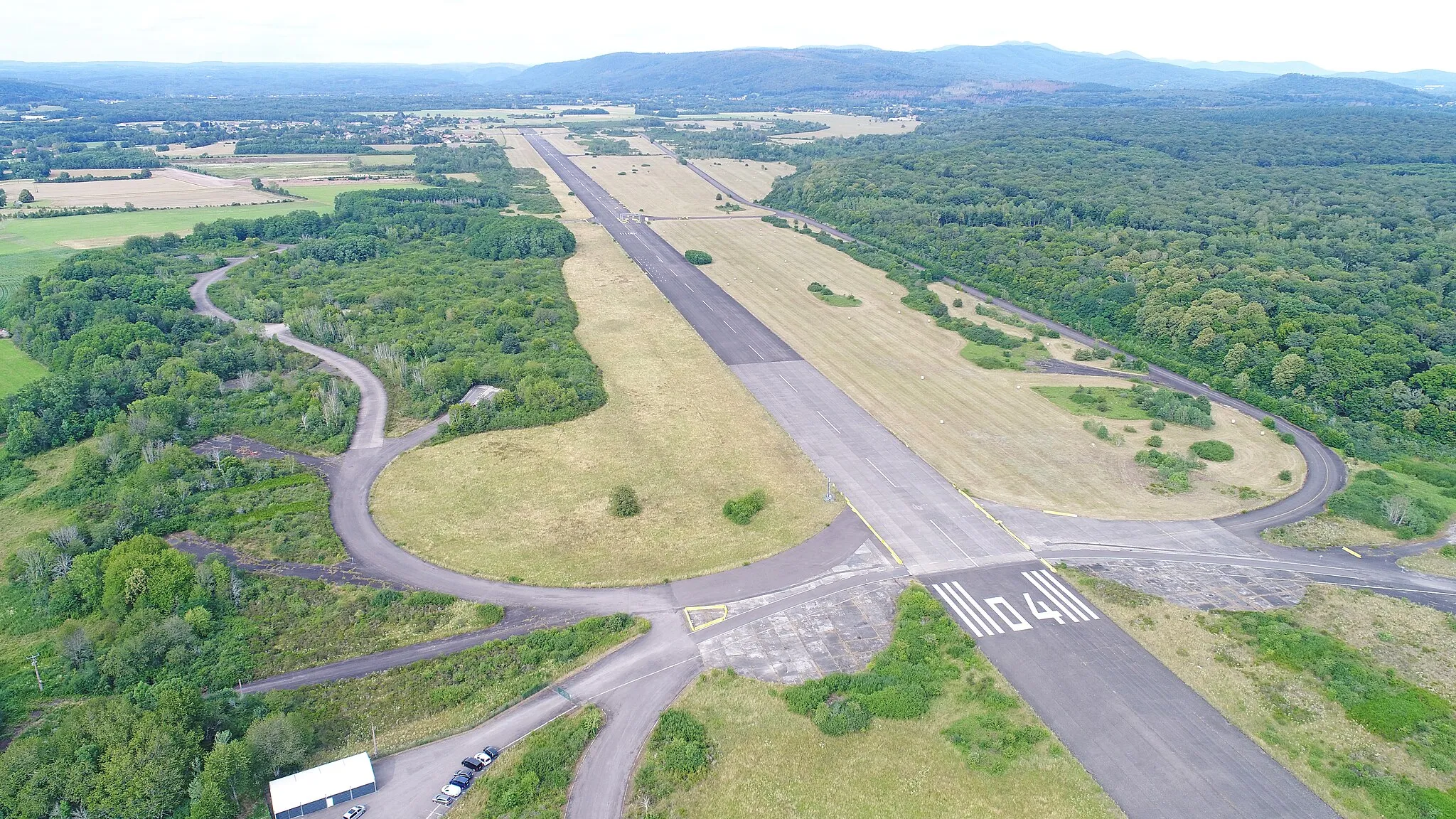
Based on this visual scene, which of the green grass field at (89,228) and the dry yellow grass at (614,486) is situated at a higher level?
the green grass field at (89,228)

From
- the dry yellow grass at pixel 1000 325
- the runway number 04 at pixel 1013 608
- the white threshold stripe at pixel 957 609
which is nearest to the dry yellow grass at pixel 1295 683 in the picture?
the runway number 04 at pixel 1013 608

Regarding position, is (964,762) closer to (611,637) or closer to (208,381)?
(611,637)

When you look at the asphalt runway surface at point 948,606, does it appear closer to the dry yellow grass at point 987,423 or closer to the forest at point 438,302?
the dry yellow grass at point 987,423

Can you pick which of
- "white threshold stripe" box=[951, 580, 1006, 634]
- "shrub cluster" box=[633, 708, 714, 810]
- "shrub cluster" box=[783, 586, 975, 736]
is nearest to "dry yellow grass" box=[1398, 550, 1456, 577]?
"white threshold stripe" box=[951, 580, 1006, 634]

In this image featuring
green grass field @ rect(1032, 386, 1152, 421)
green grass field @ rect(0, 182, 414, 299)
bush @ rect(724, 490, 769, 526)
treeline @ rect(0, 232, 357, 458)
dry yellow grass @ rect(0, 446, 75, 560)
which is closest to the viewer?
dry yellow grass @ rect(0, 446, 75, 560)

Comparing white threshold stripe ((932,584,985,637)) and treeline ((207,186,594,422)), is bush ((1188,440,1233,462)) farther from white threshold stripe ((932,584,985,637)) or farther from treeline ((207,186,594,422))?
treeline ((207,186,594,422))
